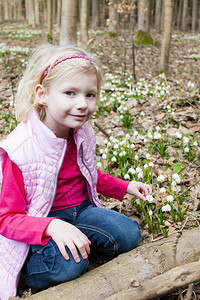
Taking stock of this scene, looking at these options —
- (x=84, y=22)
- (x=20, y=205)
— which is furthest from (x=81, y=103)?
(x=84, y=22)

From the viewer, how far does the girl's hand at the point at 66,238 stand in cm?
164

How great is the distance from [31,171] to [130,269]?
2.70 feet

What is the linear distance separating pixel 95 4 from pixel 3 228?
81.5 feet

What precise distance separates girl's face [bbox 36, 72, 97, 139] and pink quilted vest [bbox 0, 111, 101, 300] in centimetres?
14

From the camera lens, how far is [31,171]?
1.84 meters

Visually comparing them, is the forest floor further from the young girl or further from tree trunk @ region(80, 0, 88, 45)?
tree trunk @ region(80, 0, 88, 45)

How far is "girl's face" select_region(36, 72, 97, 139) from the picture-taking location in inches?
70.6

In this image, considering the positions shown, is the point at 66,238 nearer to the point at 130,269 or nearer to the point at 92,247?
the point at 130,269

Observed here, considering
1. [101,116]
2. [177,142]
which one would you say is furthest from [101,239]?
[101,116]

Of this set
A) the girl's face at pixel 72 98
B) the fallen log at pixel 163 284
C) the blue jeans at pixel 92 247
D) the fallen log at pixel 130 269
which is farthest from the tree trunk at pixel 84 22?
the fallen log at pixel 163 284

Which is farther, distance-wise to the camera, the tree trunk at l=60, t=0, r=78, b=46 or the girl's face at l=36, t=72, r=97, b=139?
the tree trunk at l=60, t=0, r=78, b=46

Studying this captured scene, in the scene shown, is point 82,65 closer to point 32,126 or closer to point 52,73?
point 52,73

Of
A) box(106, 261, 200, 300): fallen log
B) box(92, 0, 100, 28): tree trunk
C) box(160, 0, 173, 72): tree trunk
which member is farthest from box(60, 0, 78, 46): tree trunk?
box(92, 0, 100, 28): tree trunk

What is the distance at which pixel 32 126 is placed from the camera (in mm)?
1927
